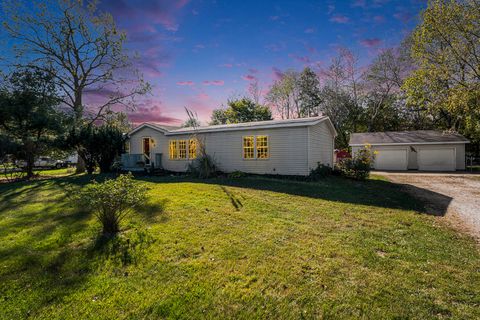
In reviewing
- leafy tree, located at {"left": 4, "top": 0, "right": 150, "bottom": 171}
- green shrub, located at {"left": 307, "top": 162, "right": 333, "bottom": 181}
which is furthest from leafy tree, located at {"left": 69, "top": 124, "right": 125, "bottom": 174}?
green shrub, located at {"left": 307, "top": 162, "right": 333, "bottom": 181}

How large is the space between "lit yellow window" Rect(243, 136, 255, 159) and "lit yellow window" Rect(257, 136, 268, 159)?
36 cm

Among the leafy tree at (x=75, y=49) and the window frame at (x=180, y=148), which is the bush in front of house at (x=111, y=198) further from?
the leafy tree at (x=75, y=49)

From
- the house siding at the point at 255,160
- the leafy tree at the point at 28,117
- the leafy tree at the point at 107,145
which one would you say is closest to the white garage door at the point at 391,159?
the house siding at the point at 255,160

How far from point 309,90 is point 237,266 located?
35.8m

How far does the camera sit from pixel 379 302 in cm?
264

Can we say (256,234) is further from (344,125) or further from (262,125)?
(344,125)

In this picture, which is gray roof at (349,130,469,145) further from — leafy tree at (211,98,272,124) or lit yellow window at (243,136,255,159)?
lit yellow window at (243,136,255,159)

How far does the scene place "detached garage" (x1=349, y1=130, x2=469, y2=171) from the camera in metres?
18.9

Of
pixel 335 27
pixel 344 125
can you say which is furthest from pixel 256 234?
pixel 344 125

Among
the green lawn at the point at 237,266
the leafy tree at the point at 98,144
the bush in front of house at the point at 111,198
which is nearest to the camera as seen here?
the green lawn at the point at 237,266

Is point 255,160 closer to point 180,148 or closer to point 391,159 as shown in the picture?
point 180,148

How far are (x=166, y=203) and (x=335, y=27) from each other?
1352 cm

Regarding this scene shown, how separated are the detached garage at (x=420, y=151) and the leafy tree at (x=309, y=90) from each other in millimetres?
14282

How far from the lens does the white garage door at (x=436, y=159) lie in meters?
18.9
